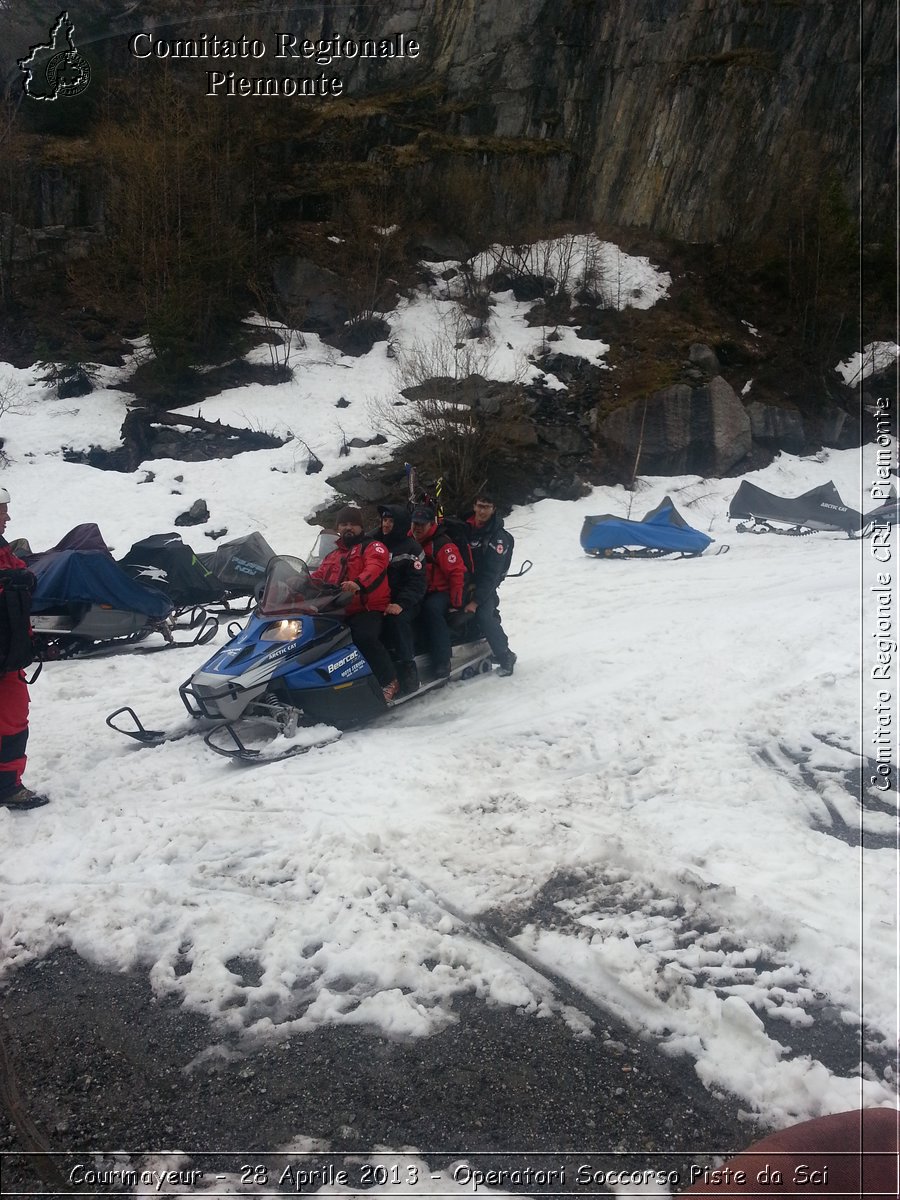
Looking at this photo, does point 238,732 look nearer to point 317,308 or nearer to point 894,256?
point 894,256

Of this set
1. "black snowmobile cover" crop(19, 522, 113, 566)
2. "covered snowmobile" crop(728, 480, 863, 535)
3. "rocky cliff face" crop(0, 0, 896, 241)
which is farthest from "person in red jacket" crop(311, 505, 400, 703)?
"rocky cliff face" crop(0, 0, 896, 241)

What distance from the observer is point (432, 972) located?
132 inches

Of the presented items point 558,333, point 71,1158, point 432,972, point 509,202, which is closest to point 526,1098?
point 432,972

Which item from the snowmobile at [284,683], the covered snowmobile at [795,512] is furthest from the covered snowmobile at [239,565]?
the covered snowmobile at [795,512]

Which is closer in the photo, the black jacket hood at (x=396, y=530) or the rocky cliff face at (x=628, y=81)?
the black jacket hood at (x=396, y=530)

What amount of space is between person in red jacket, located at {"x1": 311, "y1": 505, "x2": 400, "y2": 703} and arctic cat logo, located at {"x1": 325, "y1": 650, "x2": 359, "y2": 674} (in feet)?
0.36

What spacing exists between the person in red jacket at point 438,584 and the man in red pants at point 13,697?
9.37 ft

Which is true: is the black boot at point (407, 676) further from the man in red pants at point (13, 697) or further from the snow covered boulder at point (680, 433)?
the snow covered boulder at point (680, 433)

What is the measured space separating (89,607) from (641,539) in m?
8.30

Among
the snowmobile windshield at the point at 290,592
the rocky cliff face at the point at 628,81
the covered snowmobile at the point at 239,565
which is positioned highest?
the rocky cliff face at the point at 628,81

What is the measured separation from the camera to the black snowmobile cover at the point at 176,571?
9680mm

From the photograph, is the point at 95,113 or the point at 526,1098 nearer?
the point at 526,1098

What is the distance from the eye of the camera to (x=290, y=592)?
592 cm

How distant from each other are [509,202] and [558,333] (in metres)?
8.21
